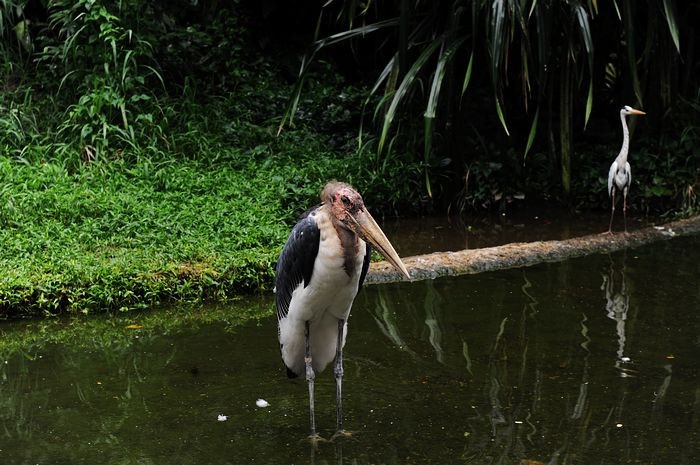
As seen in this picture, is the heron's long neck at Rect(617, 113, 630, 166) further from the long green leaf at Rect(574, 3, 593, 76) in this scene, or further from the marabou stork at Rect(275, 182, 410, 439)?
the marabou stork at Rect(275, 182, 410, 439)

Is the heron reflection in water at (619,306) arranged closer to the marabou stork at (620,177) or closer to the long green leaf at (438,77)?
the marabou stork at (620,177)

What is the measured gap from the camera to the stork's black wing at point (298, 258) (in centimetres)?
405

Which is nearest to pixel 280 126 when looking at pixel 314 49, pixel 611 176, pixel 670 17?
pixel 314 49

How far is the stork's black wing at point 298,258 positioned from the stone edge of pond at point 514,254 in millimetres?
2149

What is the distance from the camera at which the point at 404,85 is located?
304 inches

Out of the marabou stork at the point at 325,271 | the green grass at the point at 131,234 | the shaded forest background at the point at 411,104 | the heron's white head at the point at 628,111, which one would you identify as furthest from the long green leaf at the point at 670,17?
the marabou stork at the point at 325,271

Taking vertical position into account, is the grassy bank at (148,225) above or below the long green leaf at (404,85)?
below

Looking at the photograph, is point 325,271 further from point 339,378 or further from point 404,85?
point 404,85

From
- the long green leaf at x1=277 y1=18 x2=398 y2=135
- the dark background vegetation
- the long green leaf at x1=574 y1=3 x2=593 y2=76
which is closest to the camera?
the dark background vegetation

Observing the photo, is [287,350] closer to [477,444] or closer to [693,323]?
[477,444]

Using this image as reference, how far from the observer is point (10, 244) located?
649cm

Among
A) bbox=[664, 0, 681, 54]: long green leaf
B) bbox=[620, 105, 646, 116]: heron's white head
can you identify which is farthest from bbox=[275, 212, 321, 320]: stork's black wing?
bbox=[620, 105, 646, 116]: heron's white head

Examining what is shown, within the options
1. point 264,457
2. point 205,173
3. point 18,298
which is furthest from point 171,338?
point 205,173

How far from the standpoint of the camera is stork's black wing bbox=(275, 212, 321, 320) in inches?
160
